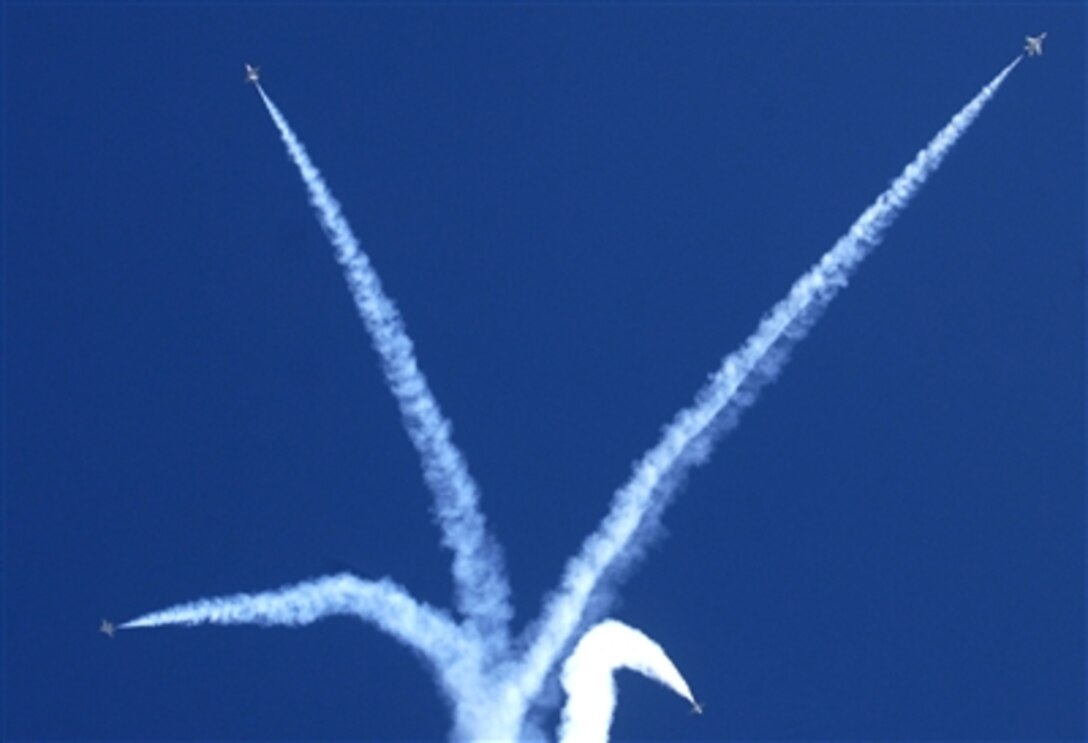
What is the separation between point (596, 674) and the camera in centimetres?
5934

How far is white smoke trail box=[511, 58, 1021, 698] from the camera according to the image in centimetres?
5975

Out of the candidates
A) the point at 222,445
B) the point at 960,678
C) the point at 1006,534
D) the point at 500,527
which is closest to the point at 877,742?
the point at 960,678

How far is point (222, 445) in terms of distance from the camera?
2504 inches

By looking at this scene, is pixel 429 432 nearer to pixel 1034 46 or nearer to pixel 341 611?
pixel 341 611

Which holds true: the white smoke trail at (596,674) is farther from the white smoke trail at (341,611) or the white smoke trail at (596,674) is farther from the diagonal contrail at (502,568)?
the white smoke trail at (341,611)

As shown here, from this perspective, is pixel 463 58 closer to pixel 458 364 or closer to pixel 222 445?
pixel 458 364

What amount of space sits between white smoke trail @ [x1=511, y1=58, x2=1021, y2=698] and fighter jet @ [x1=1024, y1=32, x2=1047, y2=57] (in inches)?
62.2

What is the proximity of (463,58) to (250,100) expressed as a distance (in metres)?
9.02

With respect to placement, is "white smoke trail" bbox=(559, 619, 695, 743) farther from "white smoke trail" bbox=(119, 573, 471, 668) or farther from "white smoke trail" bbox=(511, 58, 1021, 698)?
"white smoke trail" bbox=(119, 573, 471, 668)

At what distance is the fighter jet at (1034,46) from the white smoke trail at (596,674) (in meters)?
28.3

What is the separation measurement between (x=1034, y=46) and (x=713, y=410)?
19735 mm

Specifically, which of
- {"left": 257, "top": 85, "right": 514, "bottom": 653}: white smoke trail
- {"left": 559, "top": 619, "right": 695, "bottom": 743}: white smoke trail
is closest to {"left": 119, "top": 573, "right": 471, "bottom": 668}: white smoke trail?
{"left": 257, "top": 85, "right": 514, "bottom": 653}: white smoke trail

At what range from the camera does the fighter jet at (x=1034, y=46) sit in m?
63.6

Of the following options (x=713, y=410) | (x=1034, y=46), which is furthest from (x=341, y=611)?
(x=1034, y=46)
